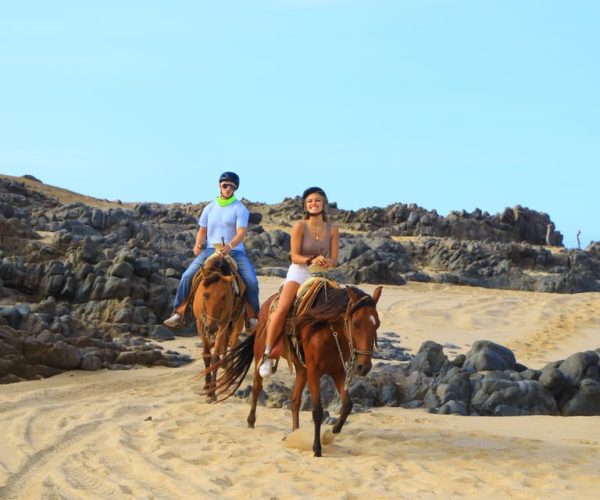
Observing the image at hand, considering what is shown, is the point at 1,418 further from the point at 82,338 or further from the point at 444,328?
the point at 444,328

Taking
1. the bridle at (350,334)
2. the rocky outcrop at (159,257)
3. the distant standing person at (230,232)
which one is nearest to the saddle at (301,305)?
the bridle at (350,334)

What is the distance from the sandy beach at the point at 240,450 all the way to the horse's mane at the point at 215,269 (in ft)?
5.77

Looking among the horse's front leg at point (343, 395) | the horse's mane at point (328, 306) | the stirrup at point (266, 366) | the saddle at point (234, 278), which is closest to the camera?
the horse's mane at point (328, 306)

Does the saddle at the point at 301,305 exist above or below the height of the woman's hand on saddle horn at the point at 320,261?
below

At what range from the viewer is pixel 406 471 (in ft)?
27.6

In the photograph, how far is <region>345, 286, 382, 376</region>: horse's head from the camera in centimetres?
848

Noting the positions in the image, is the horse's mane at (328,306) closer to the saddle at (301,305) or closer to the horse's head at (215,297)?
the saddle at (301,305)

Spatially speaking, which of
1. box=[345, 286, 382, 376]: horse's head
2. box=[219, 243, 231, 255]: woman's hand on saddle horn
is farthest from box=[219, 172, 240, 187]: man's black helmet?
box=[345, 286, 382, 376]: horse's head

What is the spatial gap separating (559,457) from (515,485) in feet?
4.67

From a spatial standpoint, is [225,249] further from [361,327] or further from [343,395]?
[361,327]

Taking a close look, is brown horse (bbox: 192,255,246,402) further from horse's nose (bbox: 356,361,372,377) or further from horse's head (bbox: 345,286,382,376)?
horse's nose (bbox: 356,361,372,377)

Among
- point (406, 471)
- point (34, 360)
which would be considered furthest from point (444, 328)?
point (406, 471)

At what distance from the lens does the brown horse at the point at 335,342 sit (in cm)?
858

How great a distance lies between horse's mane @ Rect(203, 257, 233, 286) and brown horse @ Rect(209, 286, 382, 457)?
10.1ft
